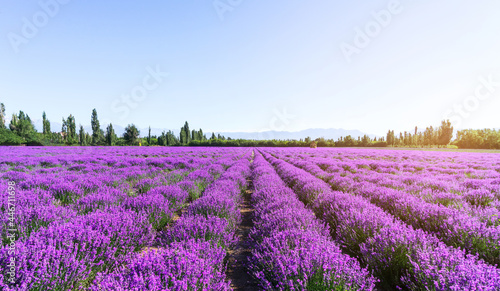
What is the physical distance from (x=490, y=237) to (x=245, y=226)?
3252 mm

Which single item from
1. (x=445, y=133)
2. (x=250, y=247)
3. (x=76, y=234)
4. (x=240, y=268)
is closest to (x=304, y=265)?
(x=240, y=268)

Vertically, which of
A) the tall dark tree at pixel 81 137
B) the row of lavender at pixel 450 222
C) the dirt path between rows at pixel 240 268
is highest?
the tall dark tree at pixel 81 137

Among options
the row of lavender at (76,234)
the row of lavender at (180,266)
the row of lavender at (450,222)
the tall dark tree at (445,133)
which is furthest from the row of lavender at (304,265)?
the tall dark tree at (445,133)

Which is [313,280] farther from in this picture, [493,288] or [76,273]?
[76,273]

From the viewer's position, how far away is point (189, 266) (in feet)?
5.10

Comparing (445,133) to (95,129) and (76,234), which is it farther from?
(95,129)

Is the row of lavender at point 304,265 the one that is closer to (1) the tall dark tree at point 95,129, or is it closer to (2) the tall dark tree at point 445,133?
(1) the tall dark tree at point 95,129

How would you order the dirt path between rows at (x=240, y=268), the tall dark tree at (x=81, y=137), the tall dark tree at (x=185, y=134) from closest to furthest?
the dirt path between rows at (x=240, y=268)
the tall dark tree at (x=81, y=137)
the tall dark tree at (x=185, y=134)

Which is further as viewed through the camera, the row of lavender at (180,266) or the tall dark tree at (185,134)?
the tall dark tree at (185,134)

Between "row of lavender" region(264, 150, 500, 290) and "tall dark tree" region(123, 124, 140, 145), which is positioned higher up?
"tall dark tree" region(123, 124, 140, 145)

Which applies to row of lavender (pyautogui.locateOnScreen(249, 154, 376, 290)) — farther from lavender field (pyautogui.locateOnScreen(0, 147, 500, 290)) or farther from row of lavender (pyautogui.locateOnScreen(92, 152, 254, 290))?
row of lavender (pyautogui.locateOnScreen(92, 152, 254, 290))

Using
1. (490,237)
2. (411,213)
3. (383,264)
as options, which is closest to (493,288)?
(383,264)

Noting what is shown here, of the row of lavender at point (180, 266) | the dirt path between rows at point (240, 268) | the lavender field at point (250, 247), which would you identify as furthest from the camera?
the dirt path between rows at point (240, 268)

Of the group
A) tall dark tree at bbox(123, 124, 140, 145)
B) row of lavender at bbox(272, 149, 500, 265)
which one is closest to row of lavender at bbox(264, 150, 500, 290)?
row of lavender at bbox(272, 149, 500, 265)
